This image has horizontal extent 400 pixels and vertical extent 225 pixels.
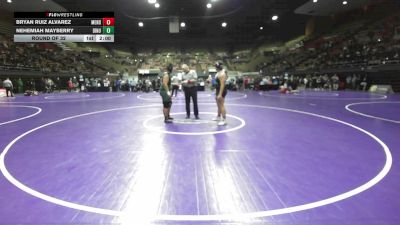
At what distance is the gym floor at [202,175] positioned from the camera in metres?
2.64

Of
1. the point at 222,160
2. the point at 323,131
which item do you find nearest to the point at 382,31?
the point at 323,131

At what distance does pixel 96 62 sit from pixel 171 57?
11.5 meters

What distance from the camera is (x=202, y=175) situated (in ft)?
12.0

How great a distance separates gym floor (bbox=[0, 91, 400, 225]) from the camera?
2645mm
